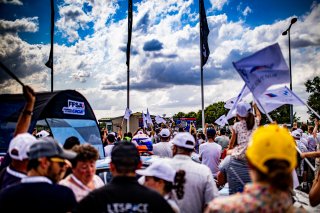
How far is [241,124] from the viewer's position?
17.8 ft

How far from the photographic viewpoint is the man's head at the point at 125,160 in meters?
2.76

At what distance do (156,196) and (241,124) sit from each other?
309cm

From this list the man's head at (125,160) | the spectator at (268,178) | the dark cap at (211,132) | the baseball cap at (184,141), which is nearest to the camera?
the spectator at (268,178)

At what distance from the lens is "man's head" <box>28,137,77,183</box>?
289 cm

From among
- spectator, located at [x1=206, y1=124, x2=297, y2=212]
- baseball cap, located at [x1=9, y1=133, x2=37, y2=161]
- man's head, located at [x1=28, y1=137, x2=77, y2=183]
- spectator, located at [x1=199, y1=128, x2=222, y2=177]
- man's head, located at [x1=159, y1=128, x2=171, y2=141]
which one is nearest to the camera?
spectator, located at [x1=206, y1=124, x2=297, y2=212]

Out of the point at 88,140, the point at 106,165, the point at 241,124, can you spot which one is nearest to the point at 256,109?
the point at 241,124

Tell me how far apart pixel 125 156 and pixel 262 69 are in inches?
116

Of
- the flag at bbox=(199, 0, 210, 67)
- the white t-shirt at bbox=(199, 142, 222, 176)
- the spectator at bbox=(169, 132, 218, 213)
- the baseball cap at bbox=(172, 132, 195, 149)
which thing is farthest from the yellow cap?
the flag at bbox=(199, 0, 210, 67)

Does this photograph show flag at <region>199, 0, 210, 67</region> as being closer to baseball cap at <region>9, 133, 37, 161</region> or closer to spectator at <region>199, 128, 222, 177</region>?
spectator at <region>199, 128, 222, 177</region>

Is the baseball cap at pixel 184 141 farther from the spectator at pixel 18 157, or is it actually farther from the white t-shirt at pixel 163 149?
the white t-shirt at pixel 163 149

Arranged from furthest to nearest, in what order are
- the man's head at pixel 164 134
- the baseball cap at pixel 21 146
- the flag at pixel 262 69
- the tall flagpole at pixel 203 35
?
the tall flagpole at pixel 203 35
the man's head at pixel 164 134
the flag at pixel 262 69
the baseball cap at pixel 21 146

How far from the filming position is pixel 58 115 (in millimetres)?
8531

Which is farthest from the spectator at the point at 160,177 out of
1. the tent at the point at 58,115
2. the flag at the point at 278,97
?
the tent at the point at 58,115

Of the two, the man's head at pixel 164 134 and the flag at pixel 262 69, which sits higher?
the flag at pixel 262 69
